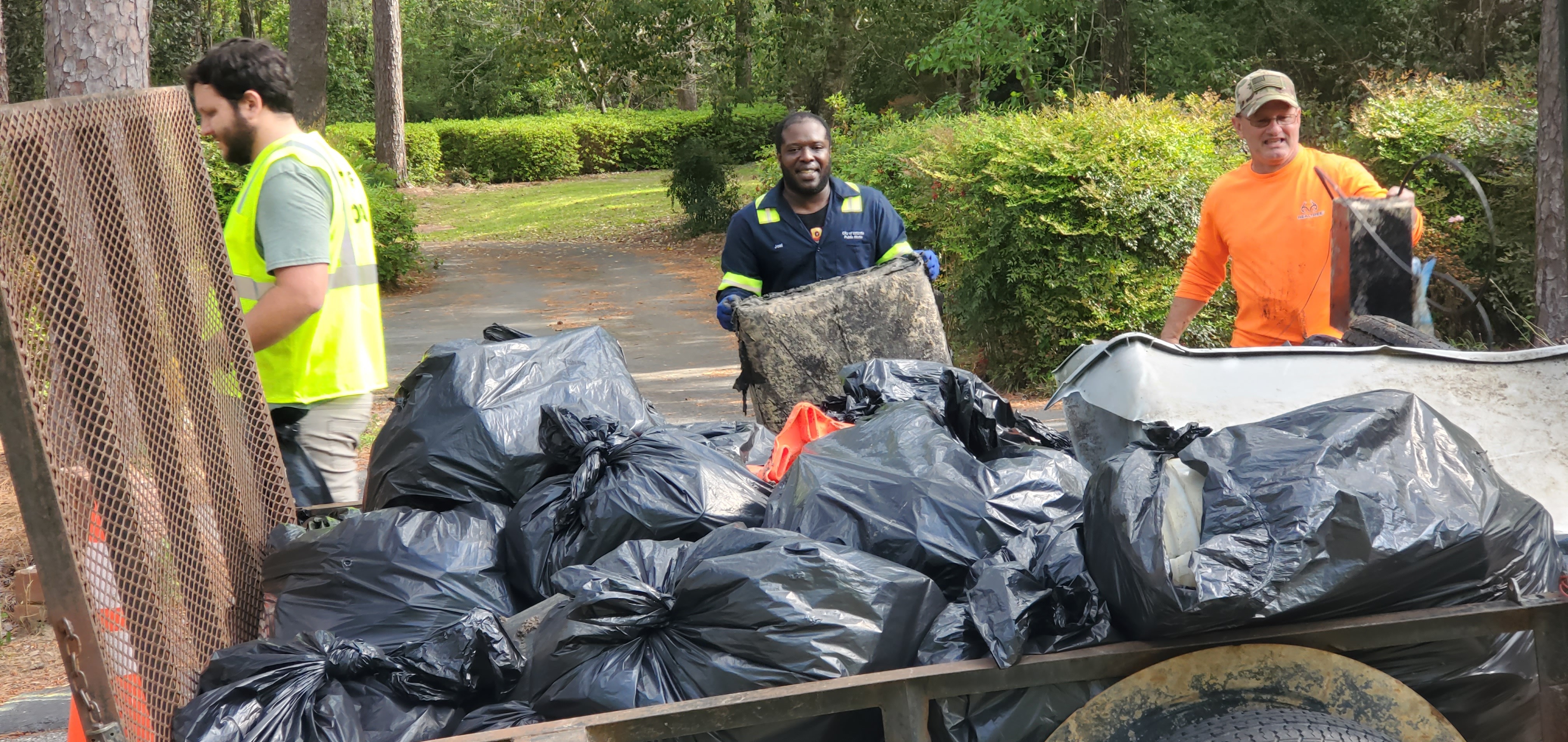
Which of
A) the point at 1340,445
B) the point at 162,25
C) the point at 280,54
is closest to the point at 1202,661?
the point at 1340,445

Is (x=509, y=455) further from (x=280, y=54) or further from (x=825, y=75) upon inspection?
(x=825, y=75)

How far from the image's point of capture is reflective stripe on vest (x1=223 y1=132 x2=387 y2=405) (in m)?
3.19

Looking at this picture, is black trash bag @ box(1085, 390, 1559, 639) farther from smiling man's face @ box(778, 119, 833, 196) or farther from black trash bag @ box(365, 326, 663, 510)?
smiling man's face @ box(778, 119, 833, 196)

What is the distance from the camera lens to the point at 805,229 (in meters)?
4.50

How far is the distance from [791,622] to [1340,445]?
3.02 feet

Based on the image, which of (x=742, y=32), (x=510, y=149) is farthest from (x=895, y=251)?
(x=510, y=149)

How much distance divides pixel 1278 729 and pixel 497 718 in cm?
127

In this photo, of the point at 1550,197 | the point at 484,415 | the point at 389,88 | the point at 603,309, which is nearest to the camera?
the point at 484,415

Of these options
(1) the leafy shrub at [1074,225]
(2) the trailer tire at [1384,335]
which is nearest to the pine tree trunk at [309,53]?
(1) the leafy shrub at [1074,225]

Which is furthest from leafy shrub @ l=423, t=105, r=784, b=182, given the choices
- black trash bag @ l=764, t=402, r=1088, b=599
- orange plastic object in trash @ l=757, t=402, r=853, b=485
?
black trash bag @ l=764, t=402, r=1088, b=599

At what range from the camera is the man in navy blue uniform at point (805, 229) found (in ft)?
14.6

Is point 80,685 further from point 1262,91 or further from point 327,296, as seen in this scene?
point 1262,91

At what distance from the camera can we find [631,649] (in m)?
1.97

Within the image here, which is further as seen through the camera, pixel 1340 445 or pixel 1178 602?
pixel 1340 445
